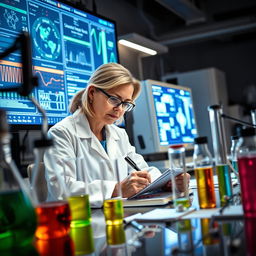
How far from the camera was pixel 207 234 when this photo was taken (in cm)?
81

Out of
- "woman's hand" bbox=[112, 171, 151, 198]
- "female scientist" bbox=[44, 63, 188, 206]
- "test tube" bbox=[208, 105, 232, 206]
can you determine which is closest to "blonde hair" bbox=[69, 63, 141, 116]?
"female scientist" bbox=[44, 63, 188, 206]

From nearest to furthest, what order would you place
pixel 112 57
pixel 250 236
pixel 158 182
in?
pixel 250 236, pixel 158 182, pixel 112 57

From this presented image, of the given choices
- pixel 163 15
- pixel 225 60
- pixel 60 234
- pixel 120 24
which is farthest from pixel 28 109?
pixel 225 60

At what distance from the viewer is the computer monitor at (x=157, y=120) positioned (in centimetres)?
273

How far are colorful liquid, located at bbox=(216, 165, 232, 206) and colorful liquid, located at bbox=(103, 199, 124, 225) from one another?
1.04ft

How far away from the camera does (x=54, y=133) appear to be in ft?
5.62

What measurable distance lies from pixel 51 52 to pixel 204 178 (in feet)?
3.83

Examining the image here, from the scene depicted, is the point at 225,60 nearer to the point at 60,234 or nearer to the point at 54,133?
the point at 54,133

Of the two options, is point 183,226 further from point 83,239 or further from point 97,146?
point 97,146

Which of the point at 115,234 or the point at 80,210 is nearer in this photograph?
the point at 115,234

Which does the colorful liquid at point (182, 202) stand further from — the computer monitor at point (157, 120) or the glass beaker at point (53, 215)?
the computer monitor at point (157, 120)

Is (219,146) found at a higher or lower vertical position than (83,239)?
higher

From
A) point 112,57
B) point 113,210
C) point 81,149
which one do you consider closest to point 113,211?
point 113,210

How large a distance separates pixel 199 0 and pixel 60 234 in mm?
4540
